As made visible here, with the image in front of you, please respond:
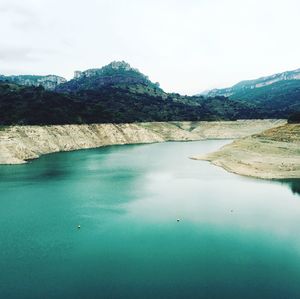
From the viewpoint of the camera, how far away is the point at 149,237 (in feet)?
124

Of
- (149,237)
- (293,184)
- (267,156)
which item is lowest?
(293,184)

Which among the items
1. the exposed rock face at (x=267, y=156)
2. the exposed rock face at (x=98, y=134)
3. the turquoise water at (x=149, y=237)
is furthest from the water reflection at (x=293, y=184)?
the exposed rock face at (x=98, y=134)

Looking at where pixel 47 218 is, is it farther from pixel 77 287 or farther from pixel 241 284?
pixel 241 284

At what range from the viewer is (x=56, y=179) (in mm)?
70938

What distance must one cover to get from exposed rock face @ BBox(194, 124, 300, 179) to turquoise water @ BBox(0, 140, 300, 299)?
16.2 feet

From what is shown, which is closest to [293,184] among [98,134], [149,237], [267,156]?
[267,156]

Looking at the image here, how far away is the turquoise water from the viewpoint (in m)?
27.3

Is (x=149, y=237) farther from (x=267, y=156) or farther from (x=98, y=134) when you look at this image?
(x=98, y=134)

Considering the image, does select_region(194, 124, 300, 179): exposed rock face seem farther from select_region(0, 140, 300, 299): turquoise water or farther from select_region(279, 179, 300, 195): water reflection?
select_region(0, 140, 300, 299): turquoise water

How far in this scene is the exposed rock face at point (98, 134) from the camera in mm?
97875

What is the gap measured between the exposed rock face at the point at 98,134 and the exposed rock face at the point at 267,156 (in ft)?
139

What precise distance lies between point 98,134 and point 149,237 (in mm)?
103770

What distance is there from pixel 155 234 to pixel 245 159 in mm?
47811

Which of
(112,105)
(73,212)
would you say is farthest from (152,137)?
(73,212)
